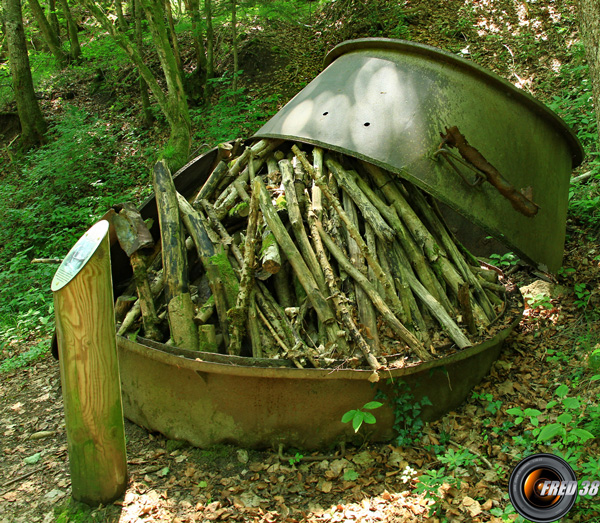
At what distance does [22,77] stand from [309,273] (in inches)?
369

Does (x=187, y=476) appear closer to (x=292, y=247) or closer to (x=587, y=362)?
(x=292, y=247)

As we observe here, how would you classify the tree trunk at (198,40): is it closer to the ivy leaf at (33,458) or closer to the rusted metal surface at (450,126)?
the rusted metal surface at (450,126)

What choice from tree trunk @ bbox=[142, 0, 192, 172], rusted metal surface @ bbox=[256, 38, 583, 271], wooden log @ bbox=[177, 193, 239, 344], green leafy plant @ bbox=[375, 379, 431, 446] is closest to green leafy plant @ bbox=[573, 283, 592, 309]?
rusted metal surface @ bbox=[256, 38, 583, 271]

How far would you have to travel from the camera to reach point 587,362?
3.61m

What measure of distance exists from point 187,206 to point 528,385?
2999 mm

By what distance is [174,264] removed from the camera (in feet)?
11.6

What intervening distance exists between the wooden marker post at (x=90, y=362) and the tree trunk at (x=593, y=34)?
3.32 metres

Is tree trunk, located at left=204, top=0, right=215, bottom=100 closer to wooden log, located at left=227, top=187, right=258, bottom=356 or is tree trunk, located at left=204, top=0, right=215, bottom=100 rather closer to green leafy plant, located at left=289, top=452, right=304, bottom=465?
wooden log, located at left=227, top=187, right=258, bottom=356

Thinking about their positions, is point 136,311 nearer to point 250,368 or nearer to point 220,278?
point 220,278

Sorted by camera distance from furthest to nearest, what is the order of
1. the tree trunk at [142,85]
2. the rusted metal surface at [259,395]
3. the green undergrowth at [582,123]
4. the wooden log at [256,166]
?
the tree trunk at [142,85], the green undergrowth at [582,123], the wooden log at [256,166], the rusted metal surface at [259,395]

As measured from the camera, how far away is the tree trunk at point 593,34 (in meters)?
3.18

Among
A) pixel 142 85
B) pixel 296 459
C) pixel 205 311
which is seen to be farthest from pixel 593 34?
pixel 142 85

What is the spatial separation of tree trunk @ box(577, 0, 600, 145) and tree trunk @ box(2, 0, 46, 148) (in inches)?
397

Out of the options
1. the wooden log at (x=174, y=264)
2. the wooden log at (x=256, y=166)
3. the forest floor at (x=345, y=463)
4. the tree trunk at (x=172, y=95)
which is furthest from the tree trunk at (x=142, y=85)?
the wooden log at (x=174, y=264)
